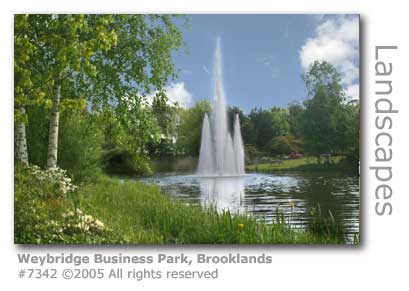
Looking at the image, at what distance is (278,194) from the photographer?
16.3ft

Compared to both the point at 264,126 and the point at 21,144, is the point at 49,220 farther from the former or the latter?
the point at 264,126

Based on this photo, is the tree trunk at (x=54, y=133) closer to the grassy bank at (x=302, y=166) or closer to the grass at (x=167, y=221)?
the grass at (x=167, y=221)

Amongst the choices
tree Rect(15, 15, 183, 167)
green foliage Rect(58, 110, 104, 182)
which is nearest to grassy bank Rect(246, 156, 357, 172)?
tree Rect(15, 15, 183, 167)

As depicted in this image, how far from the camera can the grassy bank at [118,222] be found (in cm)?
478

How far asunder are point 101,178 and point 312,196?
1947 millimetres

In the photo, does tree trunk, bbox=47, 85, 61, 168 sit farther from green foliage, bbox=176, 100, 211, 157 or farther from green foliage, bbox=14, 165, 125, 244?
green foliage, bbox=176, 100, 211, 157

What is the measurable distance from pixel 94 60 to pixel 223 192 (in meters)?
Answer: 1.71

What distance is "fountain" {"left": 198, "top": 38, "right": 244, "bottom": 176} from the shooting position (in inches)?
194

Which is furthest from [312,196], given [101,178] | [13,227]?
[13,227]

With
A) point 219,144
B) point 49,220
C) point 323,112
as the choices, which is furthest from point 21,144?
point 323,112

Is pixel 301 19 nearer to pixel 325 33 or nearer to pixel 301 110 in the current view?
pixel 325 33

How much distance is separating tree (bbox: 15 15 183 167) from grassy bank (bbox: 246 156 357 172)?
3.67 ft

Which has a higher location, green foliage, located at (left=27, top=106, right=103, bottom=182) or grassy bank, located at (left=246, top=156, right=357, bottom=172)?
green foliage, located at (left=27, top=106, right=103, bottom=182)

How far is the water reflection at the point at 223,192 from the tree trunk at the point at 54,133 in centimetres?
138
